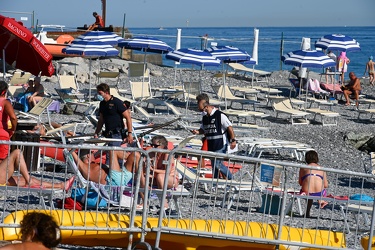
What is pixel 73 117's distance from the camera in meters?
17.3

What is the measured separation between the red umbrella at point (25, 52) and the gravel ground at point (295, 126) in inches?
88.8

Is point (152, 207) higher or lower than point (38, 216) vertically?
lower

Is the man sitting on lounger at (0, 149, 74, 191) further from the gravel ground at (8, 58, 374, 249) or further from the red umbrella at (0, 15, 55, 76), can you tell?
the red umbrella at (0, 15, 55, 76)

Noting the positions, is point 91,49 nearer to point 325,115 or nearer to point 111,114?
point 325,115

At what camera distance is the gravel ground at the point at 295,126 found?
50.4 feet

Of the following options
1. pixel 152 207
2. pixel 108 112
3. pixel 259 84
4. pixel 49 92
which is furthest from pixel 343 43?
pixel 152 207

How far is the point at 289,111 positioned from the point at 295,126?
38cm

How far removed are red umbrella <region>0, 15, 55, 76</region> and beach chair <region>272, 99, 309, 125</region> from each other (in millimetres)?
5955

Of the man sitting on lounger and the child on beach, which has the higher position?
the child on beach

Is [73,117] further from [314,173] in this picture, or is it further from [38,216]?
[38,216]

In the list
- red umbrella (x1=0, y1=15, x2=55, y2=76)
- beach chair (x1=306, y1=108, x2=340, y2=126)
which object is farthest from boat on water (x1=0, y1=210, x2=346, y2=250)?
beach chair (x1=306, y1=108, x2=340, y2=126)

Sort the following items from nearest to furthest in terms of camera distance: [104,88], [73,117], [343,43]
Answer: [104,88] → [73,117] → [343,43]

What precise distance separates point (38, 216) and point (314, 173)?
486 centimetres

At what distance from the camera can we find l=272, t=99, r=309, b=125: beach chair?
1859 centimetres
